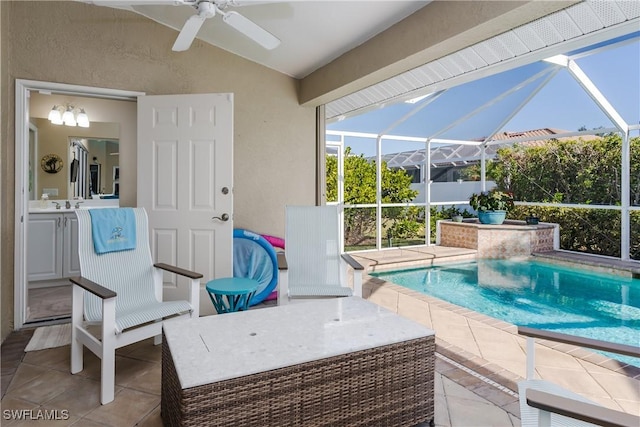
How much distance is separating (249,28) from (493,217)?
7.40 m

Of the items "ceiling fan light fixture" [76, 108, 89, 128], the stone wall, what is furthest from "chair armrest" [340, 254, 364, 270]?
the stone wall

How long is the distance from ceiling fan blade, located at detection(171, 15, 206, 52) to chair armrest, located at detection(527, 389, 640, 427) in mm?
2884

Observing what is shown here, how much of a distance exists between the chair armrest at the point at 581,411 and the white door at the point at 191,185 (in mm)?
3242

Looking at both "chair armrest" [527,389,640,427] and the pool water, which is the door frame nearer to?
"chair armrest" [527,389,640,427]

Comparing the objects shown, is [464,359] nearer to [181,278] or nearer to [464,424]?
[464,424]

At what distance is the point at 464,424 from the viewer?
2137mm

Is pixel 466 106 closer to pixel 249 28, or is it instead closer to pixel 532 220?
pixel 532 220

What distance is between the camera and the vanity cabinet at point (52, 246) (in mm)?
4777

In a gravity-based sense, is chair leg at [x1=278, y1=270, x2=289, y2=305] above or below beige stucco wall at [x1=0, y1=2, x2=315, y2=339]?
below

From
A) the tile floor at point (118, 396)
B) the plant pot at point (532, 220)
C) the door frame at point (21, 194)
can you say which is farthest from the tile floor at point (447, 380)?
the plant pot at point (532, 220)

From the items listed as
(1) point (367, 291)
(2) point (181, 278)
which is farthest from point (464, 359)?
(2) point (181, 278)

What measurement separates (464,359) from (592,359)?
97 cm

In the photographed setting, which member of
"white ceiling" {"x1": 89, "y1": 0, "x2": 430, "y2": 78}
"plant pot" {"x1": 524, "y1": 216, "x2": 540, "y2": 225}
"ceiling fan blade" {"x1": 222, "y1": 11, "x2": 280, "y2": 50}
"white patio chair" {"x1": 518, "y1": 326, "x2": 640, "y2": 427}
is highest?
"white ceiling" {"x1": 89, "y1": 0, "x2": 430, "y2": 78}

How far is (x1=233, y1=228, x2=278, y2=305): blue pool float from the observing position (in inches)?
173
